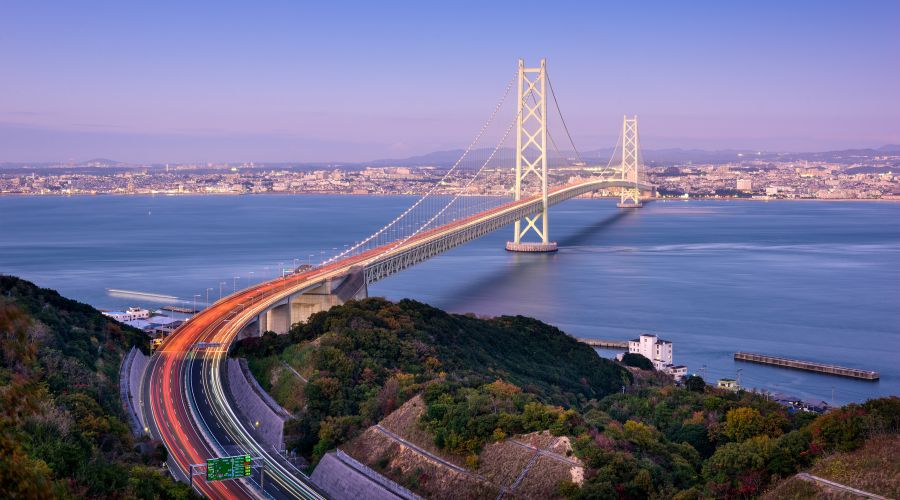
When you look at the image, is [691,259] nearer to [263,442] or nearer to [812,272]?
[812,272]

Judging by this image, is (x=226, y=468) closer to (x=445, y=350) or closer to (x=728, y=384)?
(x=445, y=350)

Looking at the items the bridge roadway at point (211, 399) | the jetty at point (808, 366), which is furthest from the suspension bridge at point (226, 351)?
the jetty at point (808, 366)

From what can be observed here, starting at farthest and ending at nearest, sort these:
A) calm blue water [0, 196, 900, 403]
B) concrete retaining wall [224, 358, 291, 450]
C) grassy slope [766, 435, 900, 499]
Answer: calm blue water [0, 196, 900, 403] < concrete retaining wall [224, 358, 291, 450] < grassy slope [766, 435, 900, 499]

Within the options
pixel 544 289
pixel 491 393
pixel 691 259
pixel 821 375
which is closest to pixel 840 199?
pixel 691 259

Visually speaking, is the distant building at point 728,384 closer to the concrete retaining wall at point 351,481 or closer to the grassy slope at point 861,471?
the concrete retaining wall at point 351,481

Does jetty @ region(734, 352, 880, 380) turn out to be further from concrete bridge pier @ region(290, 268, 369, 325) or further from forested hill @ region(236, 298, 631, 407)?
concrete bridge pier @ region(290, 268, 369, 325)

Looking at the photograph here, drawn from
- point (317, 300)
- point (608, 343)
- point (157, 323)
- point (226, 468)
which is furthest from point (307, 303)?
point (226, 468)

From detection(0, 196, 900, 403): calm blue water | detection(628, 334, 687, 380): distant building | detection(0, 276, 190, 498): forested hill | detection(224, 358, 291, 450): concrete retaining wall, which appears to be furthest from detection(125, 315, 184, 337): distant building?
detection(628, 334, 687, 380): distant building
